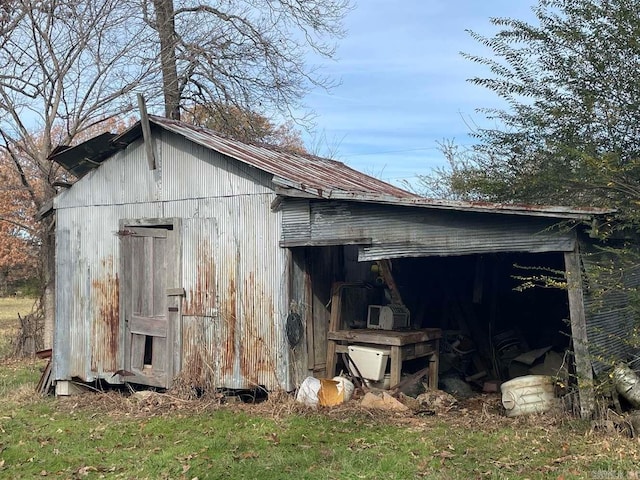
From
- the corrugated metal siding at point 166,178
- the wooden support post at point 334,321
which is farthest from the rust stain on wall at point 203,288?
the wooden support post at point 334,321

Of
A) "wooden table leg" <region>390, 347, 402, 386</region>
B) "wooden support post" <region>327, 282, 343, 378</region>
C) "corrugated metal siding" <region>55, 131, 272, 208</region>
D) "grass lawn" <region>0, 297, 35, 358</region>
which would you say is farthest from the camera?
"grass lawn" <region>0, 297, 35, 358</region>

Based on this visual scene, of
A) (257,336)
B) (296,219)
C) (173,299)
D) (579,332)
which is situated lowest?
(257,336)

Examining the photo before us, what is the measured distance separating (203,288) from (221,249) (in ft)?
2.04

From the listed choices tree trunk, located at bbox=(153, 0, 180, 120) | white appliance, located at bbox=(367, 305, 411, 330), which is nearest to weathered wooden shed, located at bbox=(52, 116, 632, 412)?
white appliance, located at bbox=(367, 305, 411, 330)

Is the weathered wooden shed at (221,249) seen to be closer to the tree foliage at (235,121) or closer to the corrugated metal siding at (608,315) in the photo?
the corrugated metal siding at (608,315)

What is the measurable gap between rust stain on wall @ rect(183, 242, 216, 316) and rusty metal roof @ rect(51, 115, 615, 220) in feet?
4.79

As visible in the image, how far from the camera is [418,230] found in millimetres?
7945

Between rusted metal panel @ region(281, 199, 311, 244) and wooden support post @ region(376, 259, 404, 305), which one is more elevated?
rusted metal panel @ region(281, 199, 311, 244)

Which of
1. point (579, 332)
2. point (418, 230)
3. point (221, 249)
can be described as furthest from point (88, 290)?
point (579, 332)

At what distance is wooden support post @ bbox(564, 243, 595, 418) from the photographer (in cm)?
697

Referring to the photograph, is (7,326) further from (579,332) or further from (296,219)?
(579,332)

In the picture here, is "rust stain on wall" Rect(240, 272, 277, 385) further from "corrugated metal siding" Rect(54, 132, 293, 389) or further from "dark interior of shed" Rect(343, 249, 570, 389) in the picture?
"dark interior of shed" Rect(343, 249, 570, 389)

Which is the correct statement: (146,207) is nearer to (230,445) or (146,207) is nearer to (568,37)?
(230,445)

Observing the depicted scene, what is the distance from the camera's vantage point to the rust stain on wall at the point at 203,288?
362 inches
